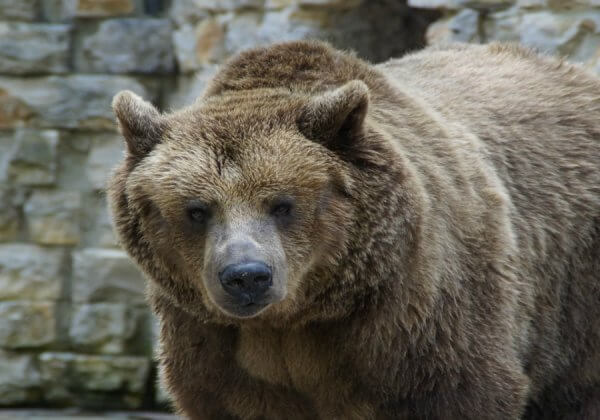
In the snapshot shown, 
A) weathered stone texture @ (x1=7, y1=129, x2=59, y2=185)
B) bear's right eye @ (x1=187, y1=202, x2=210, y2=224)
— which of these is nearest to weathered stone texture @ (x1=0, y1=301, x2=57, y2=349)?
weathered stone texture @ (x1=7, y1=129, x2=59, y2=185)

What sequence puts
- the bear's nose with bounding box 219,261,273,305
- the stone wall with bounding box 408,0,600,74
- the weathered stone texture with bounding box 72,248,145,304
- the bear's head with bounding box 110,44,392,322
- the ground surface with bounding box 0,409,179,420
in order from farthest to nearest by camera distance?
1. the weathered stone texture with bounding box 72,248,145,304
2. the ground surface with bounding box 0,409,179,420
3. the stone wall with bounding box 408,0,600,74
4. the bear's head with bounding box 110,44,392,322
5. the bear's nose with bounding box 219,261,273,305

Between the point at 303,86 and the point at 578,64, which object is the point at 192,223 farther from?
the point at 578,64

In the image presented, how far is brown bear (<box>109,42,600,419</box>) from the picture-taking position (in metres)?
4.08

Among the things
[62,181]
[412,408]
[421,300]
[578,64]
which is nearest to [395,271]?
[421,300]

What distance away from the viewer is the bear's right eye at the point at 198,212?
409cm

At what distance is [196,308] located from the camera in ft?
14.2

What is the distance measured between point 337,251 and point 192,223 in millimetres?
516

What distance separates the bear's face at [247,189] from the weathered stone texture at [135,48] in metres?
3.60

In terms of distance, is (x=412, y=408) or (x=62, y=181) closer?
(x=412, y=408)

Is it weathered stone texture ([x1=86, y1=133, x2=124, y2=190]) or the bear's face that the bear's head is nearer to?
the bear's face

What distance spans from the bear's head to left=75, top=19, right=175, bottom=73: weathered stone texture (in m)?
3.57

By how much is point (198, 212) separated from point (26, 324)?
4029mm

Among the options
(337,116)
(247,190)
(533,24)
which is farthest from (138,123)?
(533,24)

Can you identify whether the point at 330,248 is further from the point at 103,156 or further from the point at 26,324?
the point at 26,324
